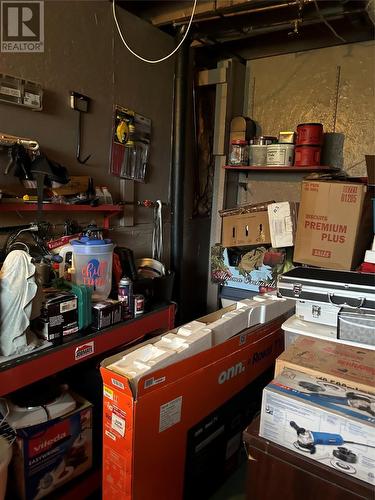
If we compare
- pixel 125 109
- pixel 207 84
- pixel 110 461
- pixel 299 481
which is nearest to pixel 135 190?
pixel 125 109

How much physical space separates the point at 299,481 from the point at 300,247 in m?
1.62

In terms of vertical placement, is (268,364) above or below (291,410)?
below

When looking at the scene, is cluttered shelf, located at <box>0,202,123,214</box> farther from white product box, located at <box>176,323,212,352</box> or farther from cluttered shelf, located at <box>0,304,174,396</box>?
white product box, located at <box>176,323,212,352</box>

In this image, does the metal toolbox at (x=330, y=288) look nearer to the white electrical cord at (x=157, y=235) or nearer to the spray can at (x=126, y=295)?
the spray can at (x=126, y=295)

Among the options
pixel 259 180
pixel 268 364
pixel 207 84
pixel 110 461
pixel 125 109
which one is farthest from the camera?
pixel 259 180

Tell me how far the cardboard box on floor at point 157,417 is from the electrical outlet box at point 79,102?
1533 mm

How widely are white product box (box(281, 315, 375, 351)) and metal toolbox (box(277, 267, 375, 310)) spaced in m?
0.11

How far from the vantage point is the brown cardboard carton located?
1.19 metres

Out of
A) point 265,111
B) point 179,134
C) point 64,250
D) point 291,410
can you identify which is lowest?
point 291,410

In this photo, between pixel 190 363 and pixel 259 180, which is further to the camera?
pixel 259 180

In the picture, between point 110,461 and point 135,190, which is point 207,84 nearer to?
point 135,190

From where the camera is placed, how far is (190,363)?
132cm

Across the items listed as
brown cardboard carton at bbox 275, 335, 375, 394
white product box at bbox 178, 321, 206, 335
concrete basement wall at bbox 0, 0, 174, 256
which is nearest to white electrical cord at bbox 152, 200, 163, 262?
concrete basement wall at bbox 0, 0, 174, 256

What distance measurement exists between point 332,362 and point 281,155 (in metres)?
1.89
